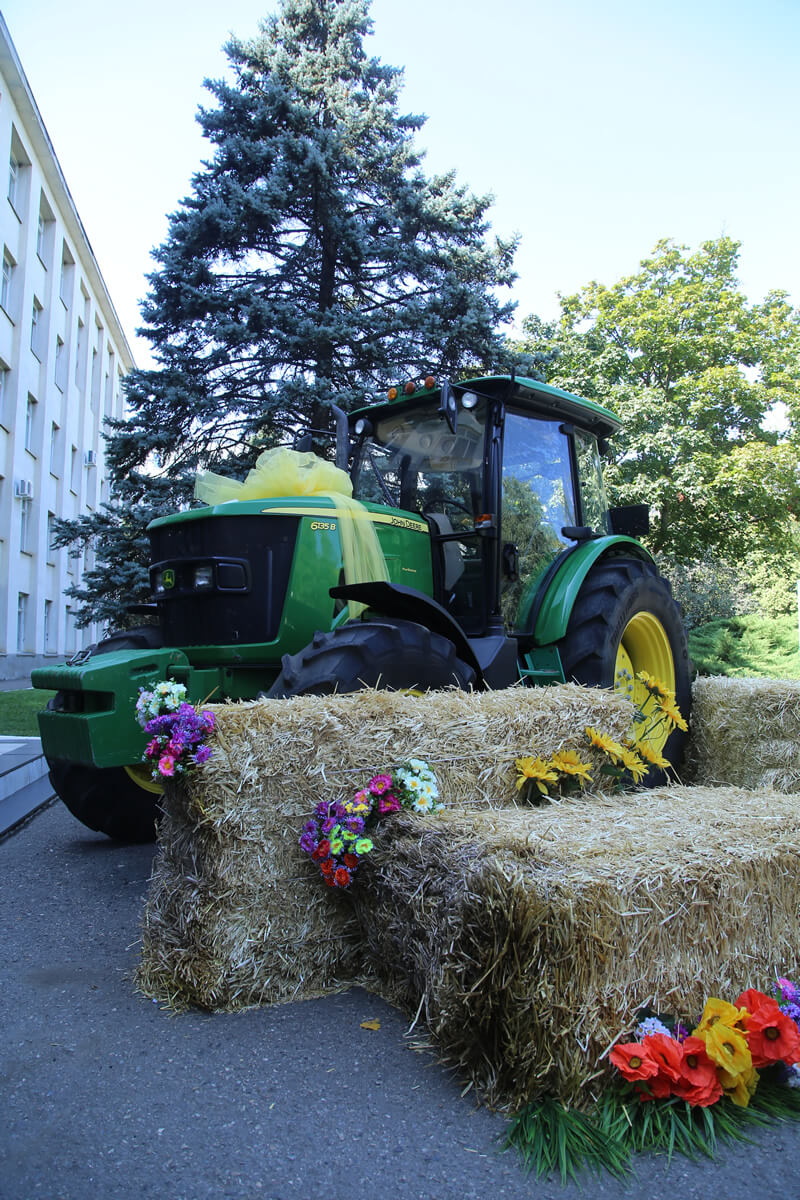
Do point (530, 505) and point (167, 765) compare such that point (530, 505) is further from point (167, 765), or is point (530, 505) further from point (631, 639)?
point (167, 765)

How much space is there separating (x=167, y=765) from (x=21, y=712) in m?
9.09

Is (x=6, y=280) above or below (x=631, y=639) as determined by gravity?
above

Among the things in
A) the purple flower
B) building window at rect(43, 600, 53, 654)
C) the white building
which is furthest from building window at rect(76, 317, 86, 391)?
the purple flower

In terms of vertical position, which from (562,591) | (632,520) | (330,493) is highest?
(632,520)

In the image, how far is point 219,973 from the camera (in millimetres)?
2979

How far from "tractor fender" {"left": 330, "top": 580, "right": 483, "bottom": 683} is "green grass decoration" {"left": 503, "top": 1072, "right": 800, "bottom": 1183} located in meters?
2.38

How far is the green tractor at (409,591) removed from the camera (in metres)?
4.20

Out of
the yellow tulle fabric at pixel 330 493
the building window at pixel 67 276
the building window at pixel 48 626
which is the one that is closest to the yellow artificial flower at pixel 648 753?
the yellow tulle fabric at pixel 330 493

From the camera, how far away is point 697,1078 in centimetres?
228

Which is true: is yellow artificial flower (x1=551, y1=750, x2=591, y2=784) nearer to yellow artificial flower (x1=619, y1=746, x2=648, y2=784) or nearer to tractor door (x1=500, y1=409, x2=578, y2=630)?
yellow artificial flower (x1=619, y1=746, x2=648, y2=784)

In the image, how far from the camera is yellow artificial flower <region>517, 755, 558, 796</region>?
371 cm

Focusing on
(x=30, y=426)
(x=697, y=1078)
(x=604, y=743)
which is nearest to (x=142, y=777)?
(x=604, y=743)

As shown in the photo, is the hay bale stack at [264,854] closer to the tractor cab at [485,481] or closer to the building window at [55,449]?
the tractor cab at [485,481]

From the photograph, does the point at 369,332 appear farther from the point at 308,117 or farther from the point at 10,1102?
the point at 10,1102
